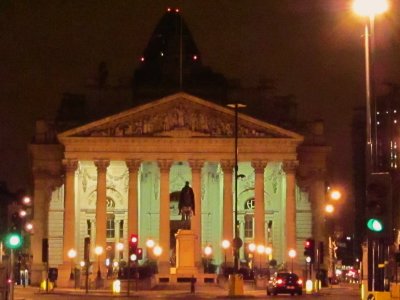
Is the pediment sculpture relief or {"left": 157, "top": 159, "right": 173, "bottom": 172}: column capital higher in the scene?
the pediment sculpture relief

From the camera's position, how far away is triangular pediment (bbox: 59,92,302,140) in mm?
114375

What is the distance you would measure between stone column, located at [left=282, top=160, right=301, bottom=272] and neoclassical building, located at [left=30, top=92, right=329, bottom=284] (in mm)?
98

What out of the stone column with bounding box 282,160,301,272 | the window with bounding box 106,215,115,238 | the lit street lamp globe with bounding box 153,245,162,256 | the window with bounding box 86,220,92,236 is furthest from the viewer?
the window with bounding box 106,215,115,238

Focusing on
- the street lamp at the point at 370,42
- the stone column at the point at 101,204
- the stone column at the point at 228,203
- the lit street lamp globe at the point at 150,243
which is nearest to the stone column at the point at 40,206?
the stone column at the point at 101,204

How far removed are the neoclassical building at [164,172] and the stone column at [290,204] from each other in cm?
10

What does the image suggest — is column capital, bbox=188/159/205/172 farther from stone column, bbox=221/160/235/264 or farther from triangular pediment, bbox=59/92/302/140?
triangular pediment, bbox=59/92/302/140

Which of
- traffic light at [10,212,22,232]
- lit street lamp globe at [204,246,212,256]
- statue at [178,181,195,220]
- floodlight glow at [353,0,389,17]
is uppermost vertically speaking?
floodlight glow at [353,0,389,17]

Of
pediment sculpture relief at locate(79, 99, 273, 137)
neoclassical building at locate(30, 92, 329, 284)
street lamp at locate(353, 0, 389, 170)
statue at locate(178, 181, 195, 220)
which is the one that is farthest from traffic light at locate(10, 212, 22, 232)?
pediment sculpture relief at locate(79, 99, 273, 137)

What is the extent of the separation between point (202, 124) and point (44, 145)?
1772 centimetres

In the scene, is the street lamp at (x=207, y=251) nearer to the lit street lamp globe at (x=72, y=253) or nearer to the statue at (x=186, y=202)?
the lit street lamp globe at (x=72, y=253)

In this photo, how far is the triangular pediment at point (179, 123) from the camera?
114375 mm

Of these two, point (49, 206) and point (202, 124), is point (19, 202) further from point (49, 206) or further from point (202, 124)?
point (49, 206)

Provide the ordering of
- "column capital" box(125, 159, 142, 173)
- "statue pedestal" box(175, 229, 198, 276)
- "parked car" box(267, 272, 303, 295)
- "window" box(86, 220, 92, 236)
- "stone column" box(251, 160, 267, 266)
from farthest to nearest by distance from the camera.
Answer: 1. "window" box(86, 220, 92, 236)
2. "column capital" box(125, 159, 142, 173)
3. "stone column" box(251, 160, 267, 266)
4. "statue pedestal" box(175, 229, 198, 276)
5. "parked car" box(267, 272, 303, 295)

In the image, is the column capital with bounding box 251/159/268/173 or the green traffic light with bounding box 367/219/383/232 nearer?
the green traffic light with bounding box 367/219/383/232
